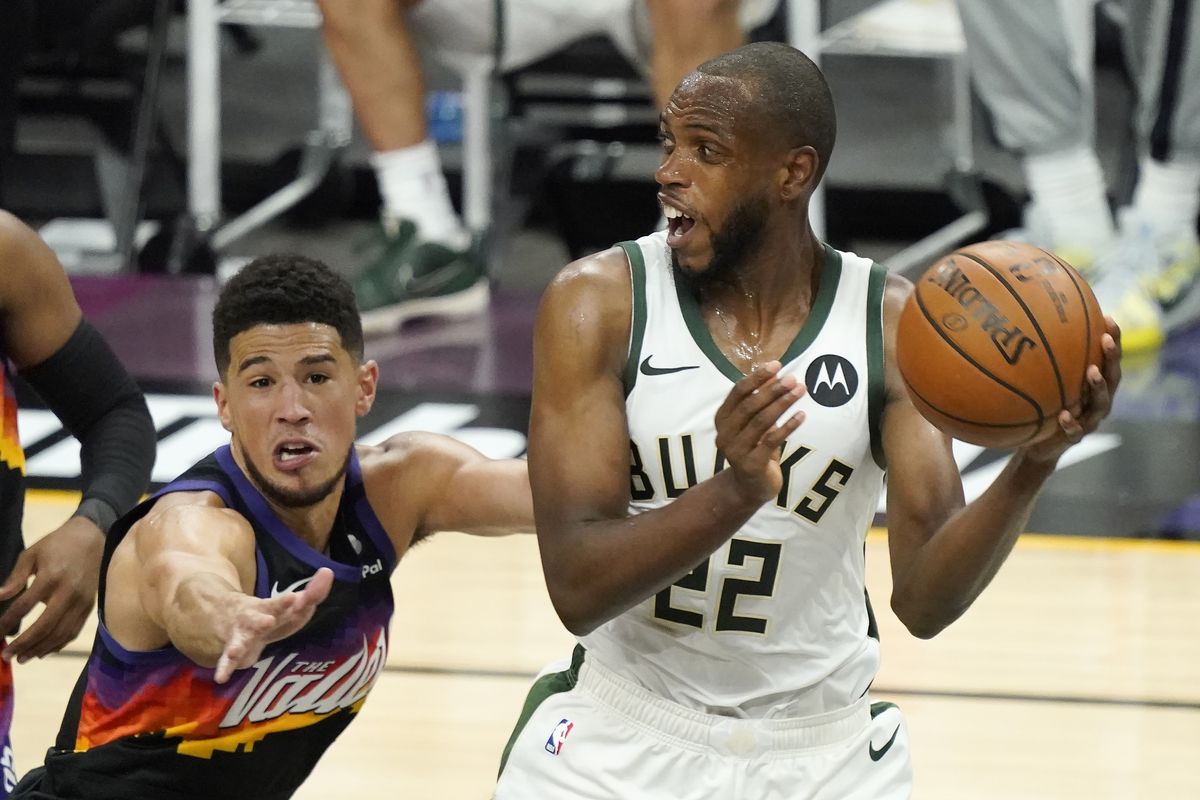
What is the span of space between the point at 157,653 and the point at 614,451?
3.18ft

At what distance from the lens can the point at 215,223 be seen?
9.86 metres

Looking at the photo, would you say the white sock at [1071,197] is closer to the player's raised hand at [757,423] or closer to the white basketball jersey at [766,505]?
the white basketball jersey at [766,505]

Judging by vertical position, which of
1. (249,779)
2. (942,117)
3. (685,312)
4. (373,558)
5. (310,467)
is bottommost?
(942,117)

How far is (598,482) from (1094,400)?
85cm

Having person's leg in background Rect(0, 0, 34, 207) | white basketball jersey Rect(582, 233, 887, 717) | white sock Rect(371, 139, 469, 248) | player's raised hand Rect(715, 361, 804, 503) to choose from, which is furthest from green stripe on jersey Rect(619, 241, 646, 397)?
person's leg in background Rect(0, 0, 34, 207)

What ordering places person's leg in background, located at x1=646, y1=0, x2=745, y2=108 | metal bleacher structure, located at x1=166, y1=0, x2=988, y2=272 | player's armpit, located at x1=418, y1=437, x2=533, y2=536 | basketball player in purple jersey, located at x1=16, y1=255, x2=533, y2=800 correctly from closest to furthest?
basketball player in purple jersey, located at x1=16, y1=255, x2=533, y2=800 → player's armpit, located at x1=418, y1=437, x2=533, y2=536 → person's leg in background, located at x1=646, y1=0, x2=745, y2=108 → metal bleacher structure, located at x1=166, y1=0, x2=988, y2=272

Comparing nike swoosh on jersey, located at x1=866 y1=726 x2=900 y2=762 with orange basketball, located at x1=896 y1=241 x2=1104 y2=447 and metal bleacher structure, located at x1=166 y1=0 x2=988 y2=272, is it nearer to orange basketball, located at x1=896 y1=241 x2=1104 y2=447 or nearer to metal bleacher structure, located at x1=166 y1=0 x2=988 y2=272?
orange basketball, located at x1=896 y1=241 x2=1104 y2=447

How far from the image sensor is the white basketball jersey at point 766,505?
344cm

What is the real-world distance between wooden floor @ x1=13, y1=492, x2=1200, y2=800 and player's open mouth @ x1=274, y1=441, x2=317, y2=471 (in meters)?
1.61

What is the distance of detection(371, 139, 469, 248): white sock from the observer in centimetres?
882

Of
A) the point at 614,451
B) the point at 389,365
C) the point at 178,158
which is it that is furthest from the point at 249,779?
the point at 178,158

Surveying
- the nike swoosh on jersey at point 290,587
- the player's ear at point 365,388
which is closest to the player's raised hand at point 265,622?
the nike swoosh on jersey at point 290,587

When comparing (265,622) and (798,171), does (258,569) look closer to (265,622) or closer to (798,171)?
(265,622)

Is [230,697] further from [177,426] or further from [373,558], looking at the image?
[177,426]
